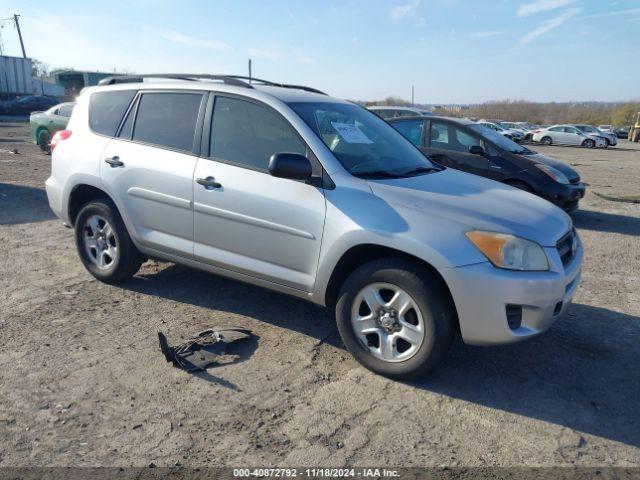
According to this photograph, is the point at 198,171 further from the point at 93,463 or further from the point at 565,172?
the point at 565,172

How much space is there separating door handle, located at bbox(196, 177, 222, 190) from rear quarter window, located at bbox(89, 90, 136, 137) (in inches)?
51.6

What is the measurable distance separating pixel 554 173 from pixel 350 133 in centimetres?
531

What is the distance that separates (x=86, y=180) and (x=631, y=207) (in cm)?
979

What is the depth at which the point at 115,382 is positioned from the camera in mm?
3416

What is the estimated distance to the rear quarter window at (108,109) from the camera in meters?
4.90

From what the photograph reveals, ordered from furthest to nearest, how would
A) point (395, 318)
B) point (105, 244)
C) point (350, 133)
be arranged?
point (105, 244), point (350, 133), point (395, 318)

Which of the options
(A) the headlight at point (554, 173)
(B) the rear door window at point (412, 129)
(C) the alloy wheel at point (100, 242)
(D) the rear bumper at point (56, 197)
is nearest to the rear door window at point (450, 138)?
(B) the rear door window at point (412, 129)

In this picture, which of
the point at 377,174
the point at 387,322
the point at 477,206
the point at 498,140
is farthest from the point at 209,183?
the point at 498,140

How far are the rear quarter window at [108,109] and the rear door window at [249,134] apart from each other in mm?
1146

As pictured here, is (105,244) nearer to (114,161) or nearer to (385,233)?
(114,161)

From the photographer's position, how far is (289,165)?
11.6 ft

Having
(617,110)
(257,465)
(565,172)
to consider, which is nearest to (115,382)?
(257,465)

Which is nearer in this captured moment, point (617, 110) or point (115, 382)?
point (115, 382)

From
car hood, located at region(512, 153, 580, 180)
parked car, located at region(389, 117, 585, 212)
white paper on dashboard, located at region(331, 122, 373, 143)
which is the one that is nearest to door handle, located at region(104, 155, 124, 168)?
white paper on dashboard, located at region(331, 122, 373, 143)
